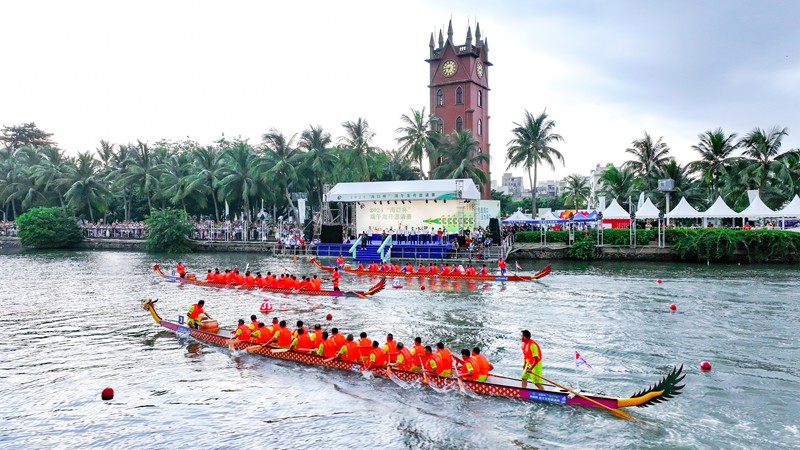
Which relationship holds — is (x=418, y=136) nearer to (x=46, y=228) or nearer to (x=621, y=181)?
(x=621, y=181)

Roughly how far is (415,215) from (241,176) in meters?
22.9

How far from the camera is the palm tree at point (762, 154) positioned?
4394 cm

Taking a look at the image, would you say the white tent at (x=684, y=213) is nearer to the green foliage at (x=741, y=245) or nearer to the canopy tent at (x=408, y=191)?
the green foliage at (x=741, y=245)

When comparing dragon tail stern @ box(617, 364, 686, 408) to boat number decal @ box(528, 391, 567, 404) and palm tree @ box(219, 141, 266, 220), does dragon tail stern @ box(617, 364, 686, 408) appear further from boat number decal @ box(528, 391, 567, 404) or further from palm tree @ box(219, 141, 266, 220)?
palm tree @ box(219, 141, 266, 220)

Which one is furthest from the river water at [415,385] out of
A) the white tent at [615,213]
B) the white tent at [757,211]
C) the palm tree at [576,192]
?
the palm tree at [576,192]

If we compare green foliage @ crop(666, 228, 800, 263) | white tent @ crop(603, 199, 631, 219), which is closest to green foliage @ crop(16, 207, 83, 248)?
white tent @ crop(603, 199, 631, 219)

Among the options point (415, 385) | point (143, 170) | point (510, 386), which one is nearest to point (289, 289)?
point (415, 385)

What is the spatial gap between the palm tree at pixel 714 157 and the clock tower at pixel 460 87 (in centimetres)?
2639

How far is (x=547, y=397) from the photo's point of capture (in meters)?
12.3

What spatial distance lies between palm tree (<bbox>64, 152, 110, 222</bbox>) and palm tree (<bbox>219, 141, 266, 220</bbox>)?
17181 mm

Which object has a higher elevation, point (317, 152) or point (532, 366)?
point (317, 152)

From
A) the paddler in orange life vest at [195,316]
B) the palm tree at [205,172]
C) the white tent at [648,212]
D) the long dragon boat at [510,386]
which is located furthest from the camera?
the palm tree at [205,172]

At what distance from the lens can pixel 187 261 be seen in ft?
154

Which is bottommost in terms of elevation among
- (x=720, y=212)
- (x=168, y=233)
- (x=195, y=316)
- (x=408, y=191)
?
(x=195, y=316)
